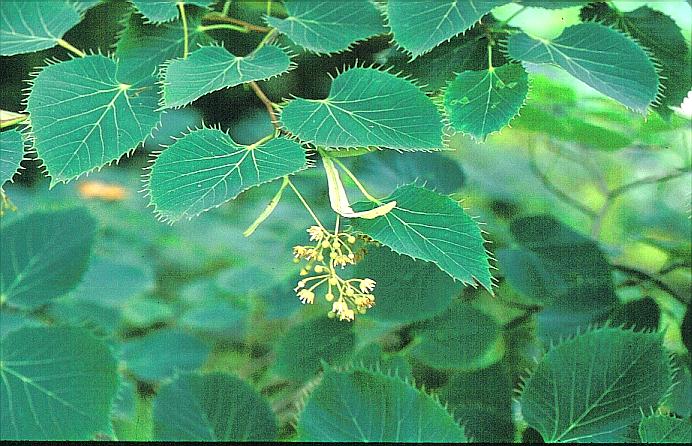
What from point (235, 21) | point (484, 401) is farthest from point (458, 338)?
point (235, 21)

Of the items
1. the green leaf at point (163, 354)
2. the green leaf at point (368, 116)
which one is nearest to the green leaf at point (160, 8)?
the green leaf at point (368, 116)

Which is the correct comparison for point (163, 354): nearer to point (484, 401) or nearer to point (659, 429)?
point (484, 401)

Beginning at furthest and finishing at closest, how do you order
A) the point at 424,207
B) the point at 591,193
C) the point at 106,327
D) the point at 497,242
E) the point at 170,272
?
the point at 591,193, the point at 170,272, the point at 106,327, the point at 497,242, the point at 424,207

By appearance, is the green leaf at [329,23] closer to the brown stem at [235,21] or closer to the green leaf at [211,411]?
the brown stem at [235,21]

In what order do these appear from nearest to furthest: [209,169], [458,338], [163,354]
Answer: [209,169], [458,338], [163,354]

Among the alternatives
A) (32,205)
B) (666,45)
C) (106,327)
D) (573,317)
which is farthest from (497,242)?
(32,205)

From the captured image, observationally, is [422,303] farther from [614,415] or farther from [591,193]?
[591,193]
